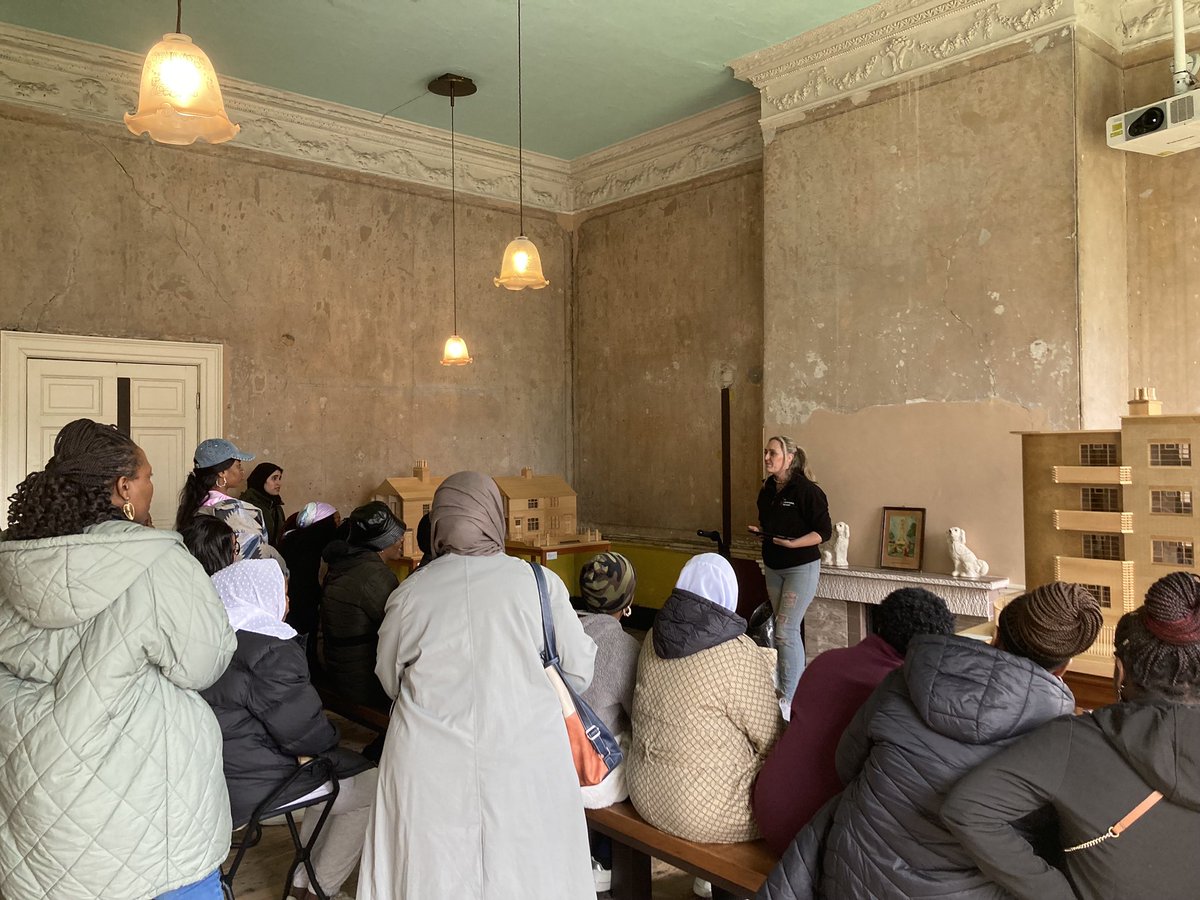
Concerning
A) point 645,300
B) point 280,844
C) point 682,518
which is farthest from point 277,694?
point 645,300

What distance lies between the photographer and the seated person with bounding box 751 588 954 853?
2303 millimetres

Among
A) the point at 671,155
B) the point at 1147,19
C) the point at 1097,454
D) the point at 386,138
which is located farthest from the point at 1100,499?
the point at 386,138

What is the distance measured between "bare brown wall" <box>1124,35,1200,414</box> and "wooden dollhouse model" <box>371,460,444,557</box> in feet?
16.5

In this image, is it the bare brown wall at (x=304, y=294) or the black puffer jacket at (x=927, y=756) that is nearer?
the black puffer jacket at (x=927, y=756)

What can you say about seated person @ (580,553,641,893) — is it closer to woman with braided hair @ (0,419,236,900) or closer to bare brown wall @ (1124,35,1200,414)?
woman with braided hair @ (0,419,236,900)

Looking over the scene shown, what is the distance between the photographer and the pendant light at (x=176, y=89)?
3221mm

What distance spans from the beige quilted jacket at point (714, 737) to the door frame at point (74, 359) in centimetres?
502

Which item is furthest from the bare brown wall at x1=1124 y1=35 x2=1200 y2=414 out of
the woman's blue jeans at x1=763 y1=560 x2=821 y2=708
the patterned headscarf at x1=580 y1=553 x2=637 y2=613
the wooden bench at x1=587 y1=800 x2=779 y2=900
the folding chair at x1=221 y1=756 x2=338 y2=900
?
the folding chair at x1=221 y1=756 x2=338 y2=900

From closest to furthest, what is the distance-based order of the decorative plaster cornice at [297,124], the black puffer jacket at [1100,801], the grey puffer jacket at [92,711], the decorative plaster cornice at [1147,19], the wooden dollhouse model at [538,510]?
the black puffer jacket at [1100,801] < the grey puffer jacket at [92,711] < the decorative plaster cornice at [1147,19] < the decorative plaster cornice at [297,124] < the wooden dollhouse model at [538,510]

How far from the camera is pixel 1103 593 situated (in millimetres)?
3238

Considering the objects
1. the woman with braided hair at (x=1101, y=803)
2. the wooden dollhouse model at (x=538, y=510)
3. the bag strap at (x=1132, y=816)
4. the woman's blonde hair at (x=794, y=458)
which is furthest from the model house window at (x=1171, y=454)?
the wooden dollhouse model at (x=538, y=510)

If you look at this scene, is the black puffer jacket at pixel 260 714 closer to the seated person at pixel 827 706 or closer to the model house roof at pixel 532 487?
the seated person at pixel 827 706

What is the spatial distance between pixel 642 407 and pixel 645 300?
995 mm

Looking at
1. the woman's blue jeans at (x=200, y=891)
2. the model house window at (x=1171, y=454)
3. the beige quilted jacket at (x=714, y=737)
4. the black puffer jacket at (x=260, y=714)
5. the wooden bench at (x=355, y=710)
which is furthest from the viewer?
the wooden bench at (x=355, y=710)
